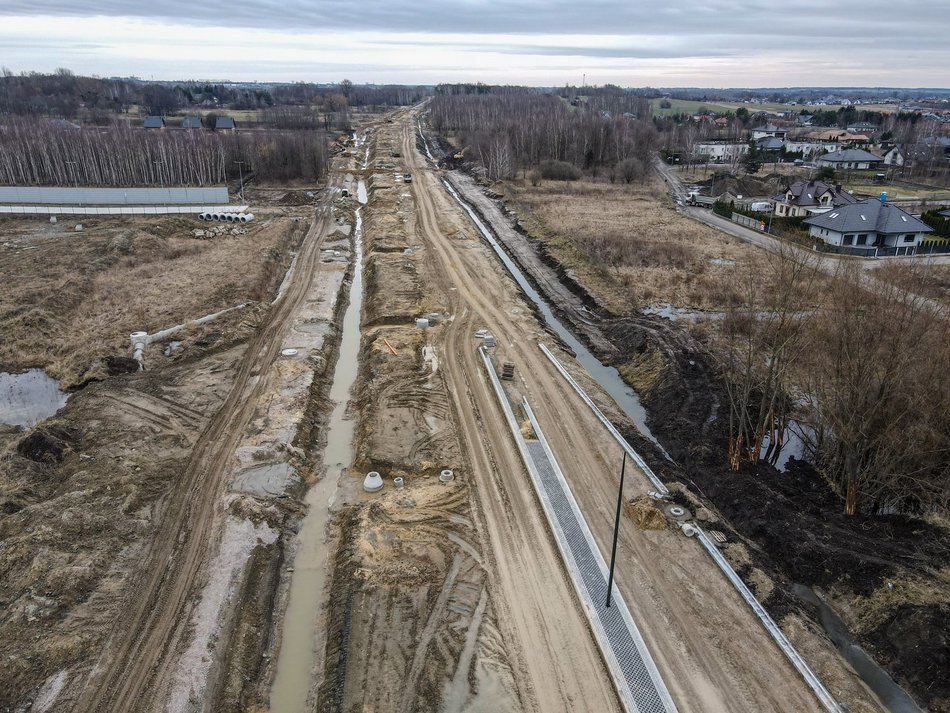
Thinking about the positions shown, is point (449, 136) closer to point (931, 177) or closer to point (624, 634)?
point (931, 177)

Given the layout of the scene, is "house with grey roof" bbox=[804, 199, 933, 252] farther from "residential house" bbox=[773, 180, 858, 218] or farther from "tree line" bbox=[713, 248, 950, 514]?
"tree line" bbox=[713, 248, 950, 514]

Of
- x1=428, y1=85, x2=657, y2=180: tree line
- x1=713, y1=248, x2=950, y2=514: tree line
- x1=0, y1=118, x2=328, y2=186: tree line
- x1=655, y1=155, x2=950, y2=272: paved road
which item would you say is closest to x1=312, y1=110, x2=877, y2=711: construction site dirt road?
x1=713, y1=248, x2=950, y2=514: tree line

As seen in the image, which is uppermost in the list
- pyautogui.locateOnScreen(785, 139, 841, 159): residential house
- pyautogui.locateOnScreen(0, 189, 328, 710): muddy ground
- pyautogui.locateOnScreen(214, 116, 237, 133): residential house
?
pyautogui.locateOnScreen(214, 116, 237, 133): residential house

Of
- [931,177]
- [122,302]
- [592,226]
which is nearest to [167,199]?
[122,302]

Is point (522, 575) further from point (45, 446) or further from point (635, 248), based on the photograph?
point (635, 248)

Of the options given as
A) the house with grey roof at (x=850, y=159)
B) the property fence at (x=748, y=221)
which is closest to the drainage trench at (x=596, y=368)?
the property fence at (x=748, y=221)

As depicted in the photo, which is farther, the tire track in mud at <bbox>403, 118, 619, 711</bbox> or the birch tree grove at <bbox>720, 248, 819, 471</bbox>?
the birch tree grove at <bbox>720, 248, 819, 471</bbox>

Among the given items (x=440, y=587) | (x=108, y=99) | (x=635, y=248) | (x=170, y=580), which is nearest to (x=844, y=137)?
(x=635, y=248)

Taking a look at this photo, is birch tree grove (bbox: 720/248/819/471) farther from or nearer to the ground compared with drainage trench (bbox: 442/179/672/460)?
farther from the ground
